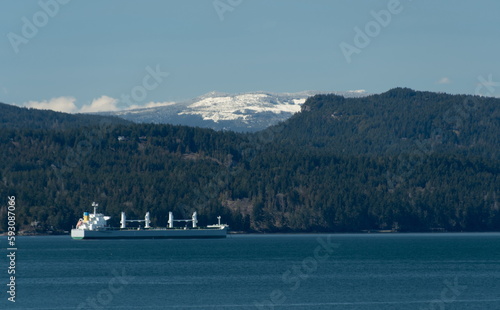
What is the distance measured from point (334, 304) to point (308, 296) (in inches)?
263

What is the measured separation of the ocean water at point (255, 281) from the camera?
100062 millimetres

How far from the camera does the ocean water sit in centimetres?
10006

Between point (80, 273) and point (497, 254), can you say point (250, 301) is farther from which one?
point (497, 254)

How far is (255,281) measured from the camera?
122m

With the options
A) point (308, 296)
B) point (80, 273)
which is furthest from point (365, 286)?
point (80, 273)

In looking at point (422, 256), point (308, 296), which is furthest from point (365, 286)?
point (422, 256)

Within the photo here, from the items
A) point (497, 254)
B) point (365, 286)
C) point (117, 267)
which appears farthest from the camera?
point (497, 254)

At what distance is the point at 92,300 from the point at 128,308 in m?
7.83

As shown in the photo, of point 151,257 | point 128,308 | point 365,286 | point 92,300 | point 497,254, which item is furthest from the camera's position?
point 497,254

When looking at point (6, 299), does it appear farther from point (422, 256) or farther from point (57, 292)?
point (422, 256)

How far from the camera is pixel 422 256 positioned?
176625 millimetres

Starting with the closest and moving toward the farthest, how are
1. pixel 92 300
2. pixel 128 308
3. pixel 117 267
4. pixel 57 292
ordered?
1. pixel 128 308
2. pixel 92 300
3. pixel 57 292
4. pixel 117 267

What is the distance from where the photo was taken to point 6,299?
102 metres

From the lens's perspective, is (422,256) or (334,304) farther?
(422,256)
